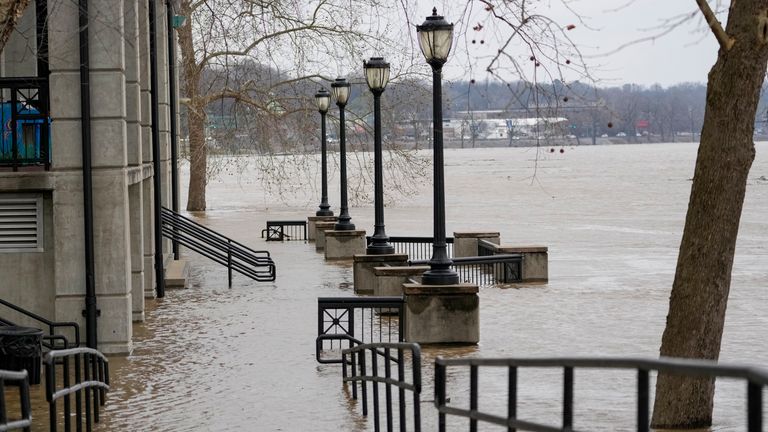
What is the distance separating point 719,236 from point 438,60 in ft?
21.9

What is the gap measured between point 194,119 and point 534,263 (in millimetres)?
34923

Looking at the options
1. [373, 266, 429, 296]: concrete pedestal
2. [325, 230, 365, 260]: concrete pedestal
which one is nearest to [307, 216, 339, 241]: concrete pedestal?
[325, 230, 365, 260]: concrete pedestal

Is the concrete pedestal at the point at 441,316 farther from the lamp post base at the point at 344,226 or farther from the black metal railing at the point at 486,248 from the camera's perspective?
the lamp post base at the point at 344,226

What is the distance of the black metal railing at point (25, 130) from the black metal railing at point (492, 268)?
8.92 meters

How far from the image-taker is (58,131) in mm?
16281

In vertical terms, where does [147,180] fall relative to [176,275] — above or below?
above

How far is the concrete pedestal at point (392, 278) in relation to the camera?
20.9 metres

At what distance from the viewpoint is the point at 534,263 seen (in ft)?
88.2

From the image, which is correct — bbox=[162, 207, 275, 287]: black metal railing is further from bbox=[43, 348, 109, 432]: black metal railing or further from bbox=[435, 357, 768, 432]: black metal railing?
bbox=[435, 357, 768, 432]: black metal railing

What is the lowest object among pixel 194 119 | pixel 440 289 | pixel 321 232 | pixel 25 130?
pixel 321 232

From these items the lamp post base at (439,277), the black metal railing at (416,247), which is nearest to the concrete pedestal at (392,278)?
the lamp post base at (439,277)

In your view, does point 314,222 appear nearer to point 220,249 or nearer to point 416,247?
point 416,247

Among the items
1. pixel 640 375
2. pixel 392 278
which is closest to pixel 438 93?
pixel 392 278

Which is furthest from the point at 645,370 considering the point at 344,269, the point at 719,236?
the point at 344,269
